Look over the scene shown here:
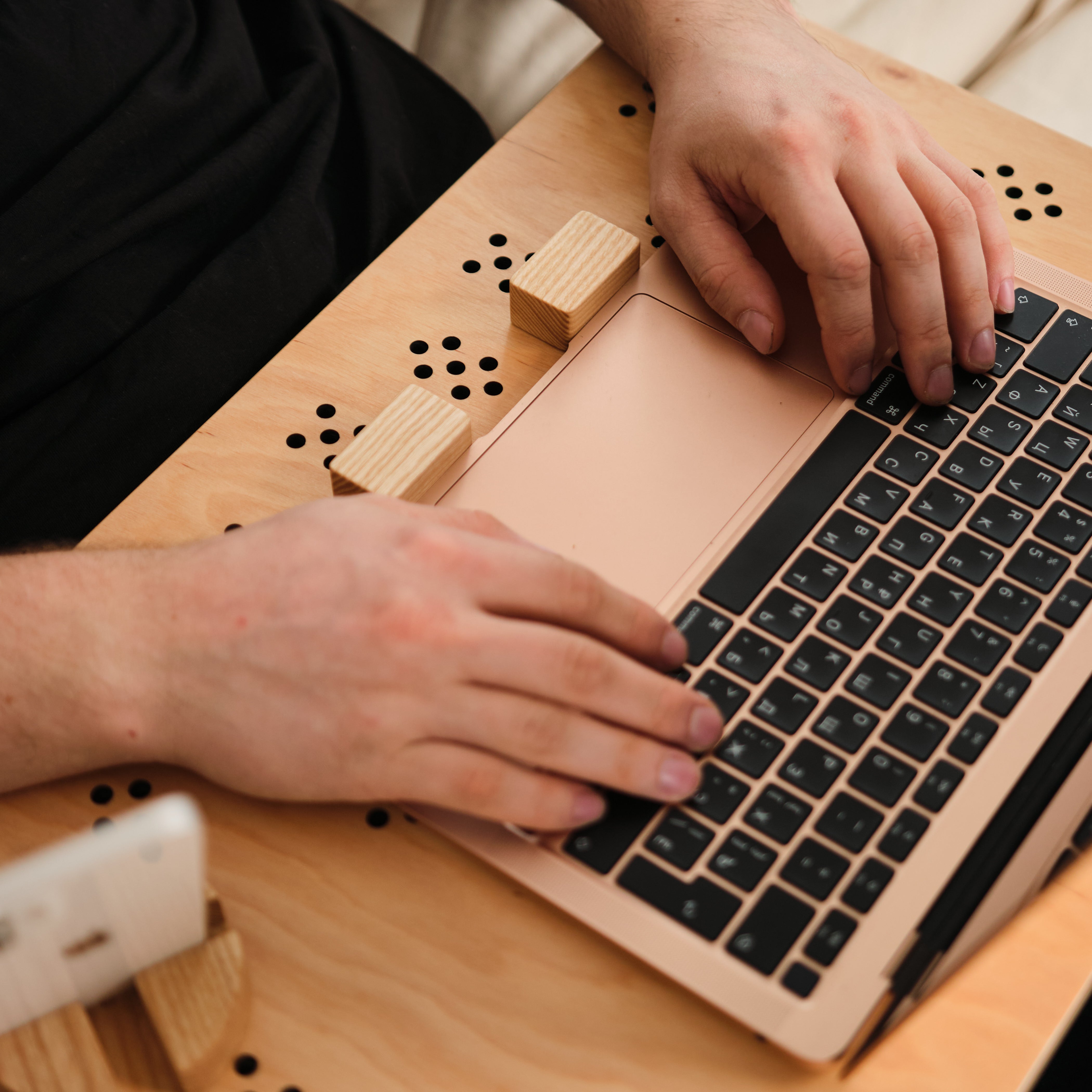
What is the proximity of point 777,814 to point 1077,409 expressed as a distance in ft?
1.09

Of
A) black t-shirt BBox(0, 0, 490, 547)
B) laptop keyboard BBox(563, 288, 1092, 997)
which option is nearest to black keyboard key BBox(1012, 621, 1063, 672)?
laptop keyboard BBox(563, 288, 1092, 997)

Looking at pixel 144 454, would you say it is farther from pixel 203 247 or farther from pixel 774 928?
pixel 774 928

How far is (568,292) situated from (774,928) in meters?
0.39

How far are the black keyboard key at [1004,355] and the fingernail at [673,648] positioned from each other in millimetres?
287

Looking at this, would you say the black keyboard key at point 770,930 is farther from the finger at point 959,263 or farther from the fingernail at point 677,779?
the finger at point 959,263

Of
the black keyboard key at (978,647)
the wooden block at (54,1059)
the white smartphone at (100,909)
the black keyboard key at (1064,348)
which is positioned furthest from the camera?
the black keyboard key at (1064,348)

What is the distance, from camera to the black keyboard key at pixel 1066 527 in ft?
1.97

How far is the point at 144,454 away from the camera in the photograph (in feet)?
2.39

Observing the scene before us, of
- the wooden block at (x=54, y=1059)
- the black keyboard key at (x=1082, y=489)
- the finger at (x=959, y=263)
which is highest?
the finger at (x=959, y=263)

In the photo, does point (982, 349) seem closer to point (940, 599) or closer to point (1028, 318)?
point (1028, 318)

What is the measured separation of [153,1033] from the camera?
1.61 ft

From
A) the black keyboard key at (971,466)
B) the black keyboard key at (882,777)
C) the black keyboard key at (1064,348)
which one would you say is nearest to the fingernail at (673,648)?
the black keyboard key at (882,777)

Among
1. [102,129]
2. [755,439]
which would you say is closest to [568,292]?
[755,439]

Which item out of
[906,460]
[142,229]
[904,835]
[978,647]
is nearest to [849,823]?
[904,835]
